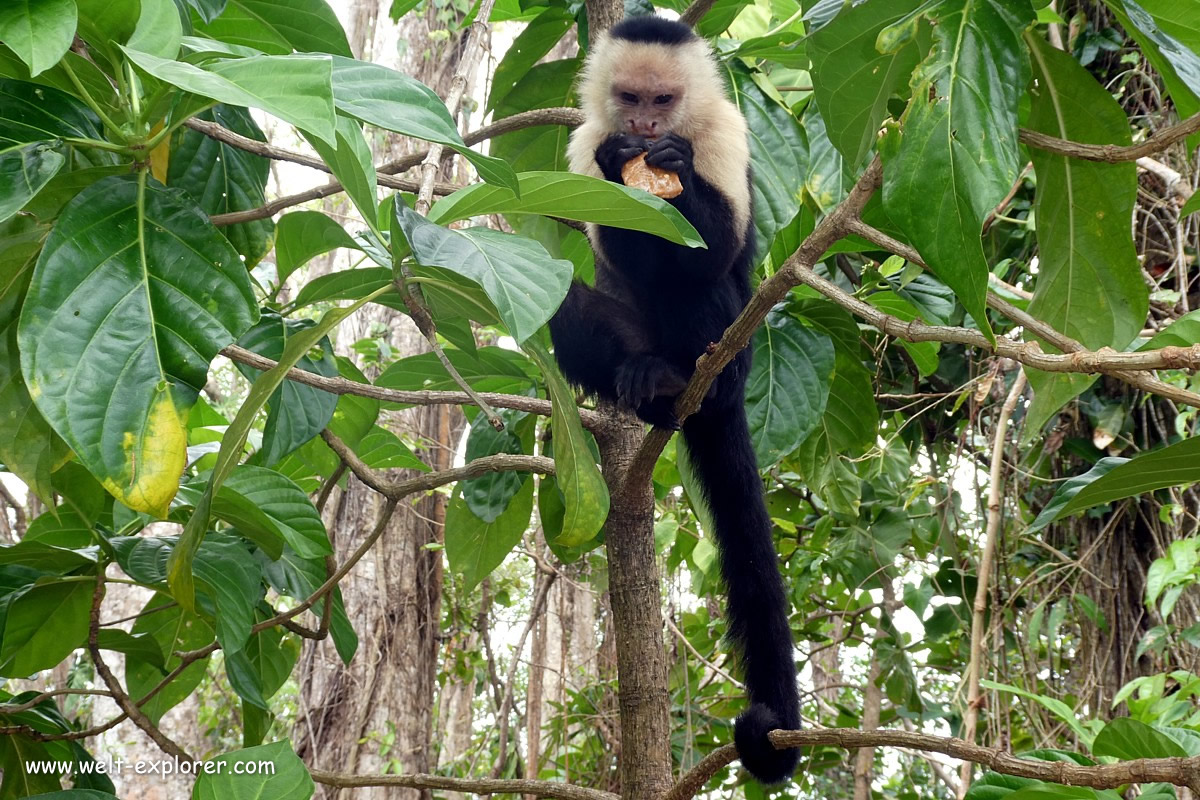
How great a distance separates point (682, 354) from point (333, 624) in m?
1.03

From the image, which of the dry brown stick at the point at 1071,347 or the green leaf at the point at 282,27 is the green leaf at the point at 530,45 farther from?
the dry brown stick at the point at 1071,347

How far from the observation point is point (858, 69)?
51.3 inches

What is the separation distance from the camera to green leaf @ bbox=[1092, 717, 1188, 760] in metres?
1.28

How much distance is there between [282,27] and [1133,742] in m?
1.76

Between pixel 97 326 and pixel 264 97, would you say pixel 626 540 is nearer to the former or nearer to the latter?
pixel 97 326

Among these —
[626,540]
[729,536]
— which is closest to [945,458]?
[729,536]

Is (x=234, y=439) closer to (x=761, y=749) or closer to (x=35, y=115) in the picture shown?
(x=35, y=115)

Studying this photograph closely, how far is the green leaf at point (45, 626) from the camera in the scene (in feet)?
5.66

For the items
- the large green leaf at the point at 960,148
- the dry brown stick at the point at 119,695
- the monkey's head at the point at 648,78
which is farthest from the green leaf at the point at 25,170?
the monkey's head at the point at 648,78

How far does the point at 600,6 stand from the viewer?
2219mm

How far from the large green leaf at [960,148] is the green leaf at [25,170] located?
100 centimetres

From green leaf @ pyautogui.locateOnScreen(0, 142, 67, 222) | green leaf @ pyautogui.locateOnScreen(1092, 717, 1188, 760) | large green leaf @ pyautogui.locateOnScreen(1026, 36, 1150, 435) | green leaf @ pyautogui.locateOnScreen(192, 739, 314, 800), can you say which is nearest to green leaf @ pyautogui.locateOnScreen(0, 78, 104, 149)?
green leaf @ pyautogui.locateOnScreen(0, 142, 67, 222)

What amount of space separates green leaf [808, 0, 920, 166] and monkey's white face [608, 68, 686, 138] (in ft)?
3.60

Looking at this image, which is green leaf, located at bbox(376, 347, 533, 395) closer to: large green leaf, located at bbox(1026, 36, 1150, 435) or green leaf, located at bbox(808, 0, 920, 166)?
green leaf, located at bbox(808, 0, 920, 166)
